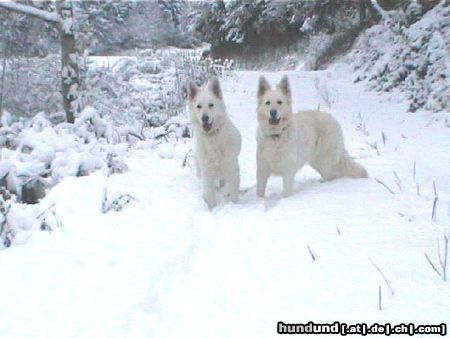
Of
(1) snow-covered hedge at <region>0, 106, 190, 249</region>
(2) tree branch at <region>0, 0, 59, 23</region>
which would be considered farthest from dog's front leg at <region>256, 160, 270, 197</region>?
(2) tree branch at <region>0, 0, 59, 23</region>

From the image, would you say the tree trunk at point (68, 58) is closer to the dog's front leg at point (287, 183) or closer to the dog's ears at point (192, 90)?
the dog's ears at point (192, 90)

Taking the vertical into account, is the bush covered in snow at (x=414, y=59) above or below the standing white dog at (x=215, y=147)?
above

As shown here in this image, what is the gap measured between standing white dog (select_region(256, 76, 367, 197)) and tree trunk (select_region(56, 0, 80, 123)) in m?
3.80

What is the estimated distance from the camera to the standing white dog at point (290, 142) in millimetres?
4496

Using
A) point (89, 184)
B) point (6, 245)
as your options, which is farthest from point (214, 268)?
point (89, 184)

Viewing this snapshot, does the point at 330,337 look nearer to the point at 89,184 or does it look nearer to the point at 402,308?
the point at 402,308

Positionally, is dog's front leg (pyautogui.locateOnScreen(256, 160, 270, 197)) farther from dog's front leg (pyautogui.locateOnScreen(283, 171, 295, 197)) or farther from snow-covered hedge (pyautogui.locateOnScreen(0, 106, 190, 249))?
snow-covered hedge (pyautogui.locateOnScreen(0, 106, 190, 249))

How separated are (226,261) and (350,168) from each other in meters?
2.39

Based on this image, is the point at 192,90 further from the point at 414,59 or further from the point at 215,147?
the point at 414,59

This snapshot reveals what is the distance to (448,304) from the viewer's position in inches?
80.2

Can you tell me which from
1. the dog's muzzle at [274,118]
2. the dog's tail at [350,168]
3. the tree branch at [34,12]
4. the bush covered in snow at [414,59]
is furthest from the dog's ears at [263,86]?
the bush covered in snow at [414,59]

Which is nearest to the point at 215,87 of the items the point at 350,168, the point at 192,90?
the point at 192,90

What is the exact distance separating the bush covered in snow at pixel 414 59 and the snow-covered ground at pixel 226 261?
348cm

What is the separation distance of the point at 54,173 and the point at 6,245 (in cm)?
204
